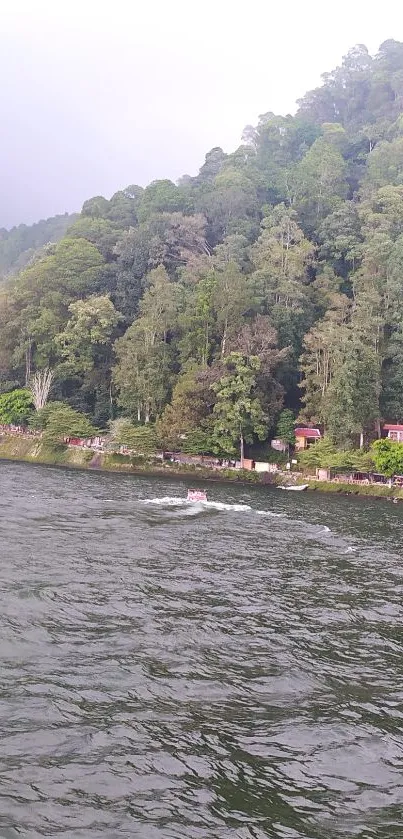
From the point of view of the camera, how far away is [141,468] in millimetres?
62344

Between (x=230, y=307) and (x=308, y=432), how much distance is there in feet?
47.6

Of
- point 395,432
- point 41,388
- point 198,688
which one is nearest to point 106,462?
point 41,388

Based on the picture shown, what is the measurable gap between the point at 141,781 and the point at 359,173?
114185 mm

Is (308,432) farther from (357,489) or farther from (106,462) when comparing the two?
(106,462)

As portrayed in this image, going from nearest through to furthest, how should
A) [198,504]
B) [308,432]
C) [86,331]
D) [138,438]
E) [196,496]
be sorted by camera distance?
[198,504] < [196,496] < [138,438] < [308,432] < [86,331]

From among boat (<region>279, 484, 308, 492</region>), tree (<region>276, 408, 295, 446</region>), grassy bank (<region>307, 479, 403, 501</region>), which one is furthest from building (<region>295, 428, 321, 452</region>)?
boat (<region>279, 484, 308, 492</region>)

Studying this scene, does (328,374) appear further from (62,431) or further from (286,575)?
(286,575)

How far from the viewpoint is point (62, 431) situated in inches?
2655

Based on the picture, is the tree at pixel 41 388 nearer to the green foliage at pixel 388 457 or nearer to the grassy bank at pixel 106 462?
the grassy bank at pixel 106 462

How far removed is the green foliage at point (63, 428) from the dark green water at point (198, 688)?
1478 inches

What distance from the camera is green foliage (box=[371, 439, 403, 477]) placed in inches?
2058

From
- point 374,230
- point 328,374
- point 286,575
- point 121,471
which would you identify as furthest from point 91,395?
point 286,575

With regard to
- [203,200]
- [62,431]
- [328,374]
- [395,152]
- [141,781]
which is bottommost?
[141,781]

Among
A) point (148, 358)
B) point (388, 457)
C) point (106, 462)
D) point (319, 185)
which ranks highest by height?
point (319, 185)
